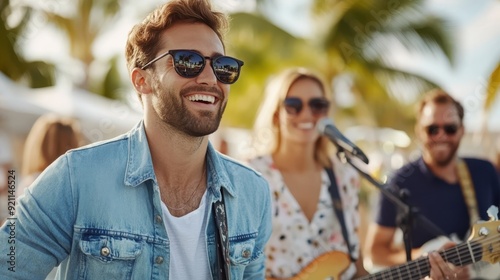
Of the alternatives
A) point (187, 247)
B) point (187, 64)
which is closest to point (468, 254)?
point (187, 247)

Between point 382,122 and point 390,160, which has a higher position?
point 382,122

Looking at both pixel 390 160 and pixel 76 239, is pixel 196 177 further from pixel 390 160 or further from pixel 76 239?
pixel 390 160

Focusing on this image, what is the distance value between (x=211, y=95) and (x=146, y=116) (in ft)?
0.93

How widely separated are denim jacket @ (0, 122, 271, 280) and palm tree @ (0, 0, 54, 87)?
10.5 m

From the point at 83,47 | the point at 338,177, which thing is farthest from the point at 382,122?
the point at 338,177

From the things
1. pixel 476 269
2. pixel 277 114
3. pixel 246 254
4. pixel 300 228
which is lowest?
pixel 476 269

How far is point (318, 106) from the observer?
445cm

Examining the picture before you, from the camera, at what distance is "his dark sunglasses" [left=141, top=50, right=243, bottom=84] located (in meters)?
2.58

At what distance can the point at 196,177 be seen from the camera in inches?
109

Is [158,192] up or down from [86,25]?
down

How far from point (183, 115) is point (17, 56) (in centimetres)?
1193

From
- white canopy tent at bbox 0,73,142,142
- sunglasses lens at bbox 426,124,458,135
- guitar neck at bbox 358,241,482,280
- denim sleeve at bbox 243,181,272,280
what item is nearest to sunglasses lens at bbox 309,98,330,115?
sunglasses lens at bbox 426,124,458,135

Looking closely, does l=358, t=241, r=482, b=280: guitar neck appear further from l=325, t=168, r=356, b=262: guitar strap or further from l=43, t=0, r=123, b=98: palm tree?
l=43, t=0, r=123, b=98: palm tree

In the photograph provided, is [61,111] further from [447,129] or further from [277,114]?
[447,129]
